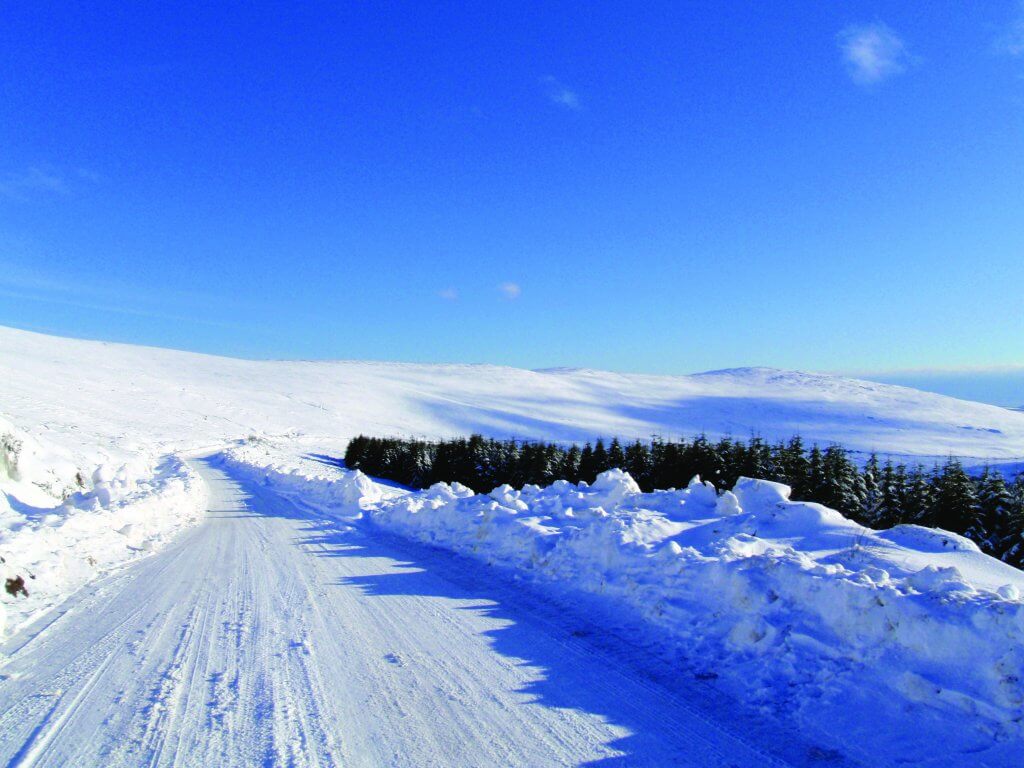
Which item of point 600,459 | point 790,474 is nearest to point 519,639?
point 790,474

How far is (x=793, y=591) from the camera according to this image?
644 cm

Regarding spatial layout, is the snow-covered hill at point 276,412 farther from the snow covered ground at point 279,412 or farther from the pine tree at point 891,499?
the pine tree at point 891,499

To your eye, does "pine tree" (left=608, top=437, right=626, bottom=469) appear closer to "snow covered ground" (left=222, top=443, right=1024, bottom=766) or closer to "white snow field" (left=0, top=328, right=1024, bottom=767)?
"white snow field" (left=0, top=328, right=1024, bottom=767)

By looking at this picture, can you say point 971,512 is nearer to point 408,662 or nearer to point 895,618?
point 895,618

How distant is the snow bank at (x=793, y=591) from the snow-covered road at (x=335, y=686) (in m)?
0.84

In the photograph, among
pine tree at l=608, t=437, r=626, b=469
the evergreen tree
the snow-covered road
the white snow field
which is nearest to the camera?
the snow-covered road

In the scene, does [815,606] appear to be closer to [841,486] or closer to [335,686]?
[335,686]

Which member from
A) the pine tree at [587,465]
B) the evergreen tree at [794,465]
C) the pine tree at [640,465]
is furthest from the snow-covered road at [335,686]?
the pine tree at [587,465]

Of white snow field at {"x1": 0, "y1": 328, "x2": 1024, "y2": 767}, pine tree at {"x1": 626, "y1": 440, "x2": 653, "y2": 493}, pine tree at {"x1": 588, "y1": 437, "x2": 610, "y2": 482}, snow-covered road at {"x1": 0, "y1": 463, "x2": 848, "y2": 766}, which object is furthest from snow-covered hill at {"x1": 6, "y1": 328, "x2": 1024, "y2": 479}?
pine tree at {"x1": 626, "y1": 440, "x2": 653, "y2": 493}

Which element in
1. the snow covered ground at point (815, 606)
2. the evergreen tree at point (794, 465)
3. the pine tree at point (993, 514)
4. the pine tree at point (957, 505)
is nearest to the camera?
the snow covered ground at point (815, 606)

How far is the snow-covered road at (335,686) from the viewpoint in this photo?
171 inches

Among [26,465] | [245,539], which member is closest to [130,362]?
[26,465]

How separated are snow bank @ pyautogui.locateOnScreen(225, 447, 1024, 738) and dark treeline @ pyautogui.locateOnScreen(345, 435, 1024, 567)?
1352 cm

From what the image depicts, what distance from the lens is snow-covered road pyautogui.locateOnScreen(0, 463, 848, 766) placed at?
171 inches
